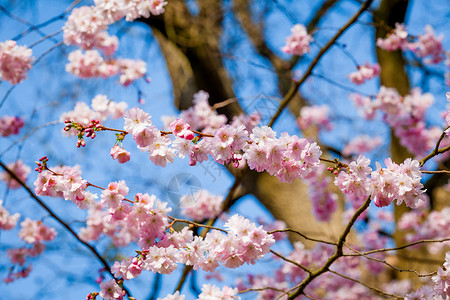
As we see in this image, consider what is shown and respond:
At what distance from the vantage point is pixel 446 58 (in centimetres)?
397

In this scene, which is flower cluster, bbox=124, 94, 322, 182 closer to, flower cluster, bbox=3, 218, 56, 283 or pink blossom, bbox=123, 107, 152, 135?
pink blossom, bbox=123, 107, 152, 135

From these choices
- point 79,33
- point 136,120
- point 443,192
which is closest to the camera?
point 136,120

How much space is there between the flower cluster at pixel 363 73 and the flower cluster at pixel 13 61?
244 cm

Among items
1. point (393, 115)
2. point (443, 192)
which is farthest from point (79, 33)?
point (443, 192)

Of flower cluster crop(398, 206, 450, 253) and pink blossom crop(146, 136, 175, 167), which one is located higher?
flower cluster crop(398, 206, 450, 253)

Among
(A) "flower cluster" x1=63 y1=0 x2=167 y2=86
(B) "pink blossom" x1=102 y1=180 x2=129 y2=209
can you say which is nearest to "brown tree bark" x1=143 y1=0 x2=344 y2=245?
(A) "flower cluster" x1=63 y1=0 x2=167 y2=86

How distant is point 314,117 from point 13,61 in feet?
12.2

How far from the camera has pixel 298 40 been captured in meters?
3.03

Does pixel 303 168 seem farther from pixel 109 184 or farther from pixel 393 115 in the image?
pixel 393 115

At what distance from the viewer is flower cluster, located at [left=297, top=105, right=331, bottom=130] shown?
516 cm

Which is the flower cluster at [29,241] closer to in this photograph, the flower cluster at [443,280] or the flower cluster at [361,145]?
the flower cluster at [443,280]

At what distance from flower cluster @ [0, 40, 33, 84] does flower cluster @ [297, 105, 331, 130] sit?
3356mm

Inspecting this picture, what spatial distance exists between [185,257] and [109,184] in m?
0.44

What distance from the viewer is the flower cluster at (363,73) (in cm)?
331
